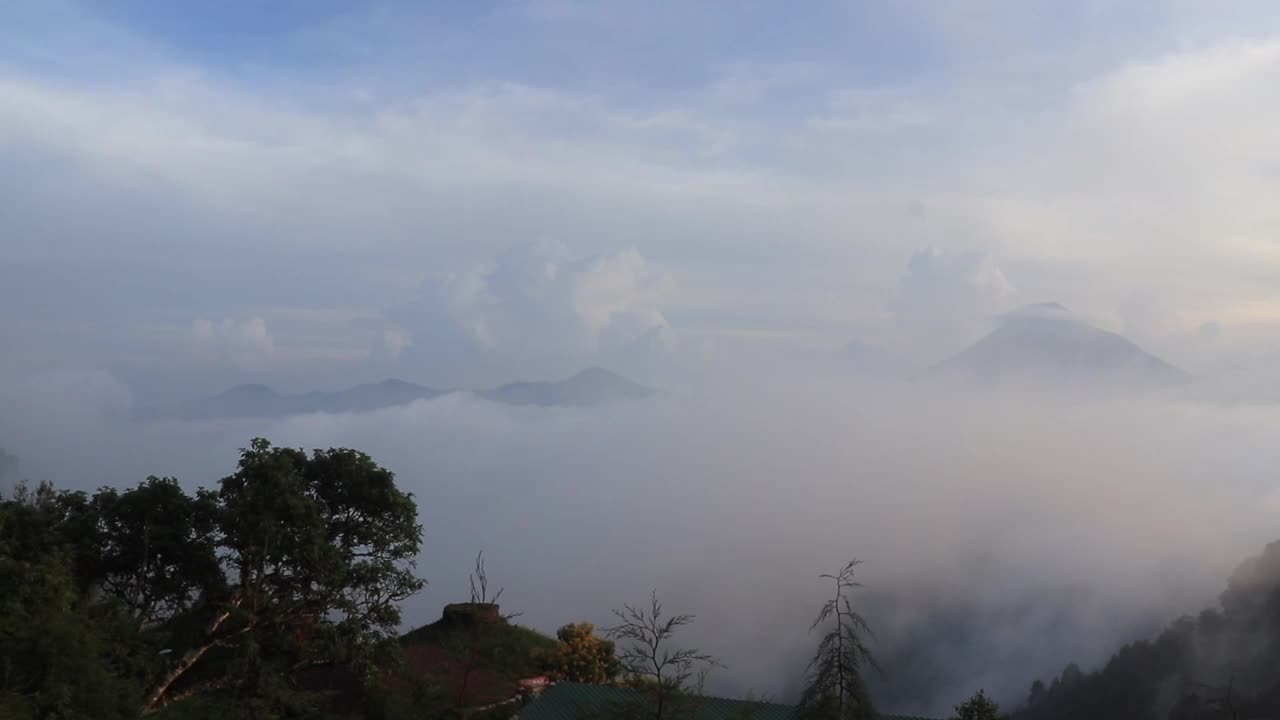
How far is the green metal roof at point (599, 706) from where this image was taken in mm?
41188

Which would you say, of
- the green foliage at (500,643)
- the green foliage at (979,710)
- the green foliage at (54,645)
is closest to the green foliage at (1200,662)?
the green foliage at (500,643)

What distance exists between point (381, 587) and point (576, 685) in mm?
A: 9851

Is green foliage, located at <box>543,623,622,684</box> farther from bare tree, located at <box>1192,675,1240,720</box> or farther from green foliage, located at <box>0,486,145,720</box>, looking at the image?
bare tree, located at <box>1192,675,1240,720</box>

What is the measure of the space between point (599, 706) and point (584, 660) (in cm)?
1298

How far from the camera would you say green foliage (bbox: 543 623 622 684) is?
55.3m

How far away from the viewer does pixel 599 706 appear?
141 feet

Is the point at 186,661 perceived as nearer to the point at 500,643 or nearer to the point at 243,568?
the point at 243,568

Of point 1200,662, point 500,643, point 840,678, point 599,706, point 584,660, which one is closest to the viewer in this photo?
point 840,678

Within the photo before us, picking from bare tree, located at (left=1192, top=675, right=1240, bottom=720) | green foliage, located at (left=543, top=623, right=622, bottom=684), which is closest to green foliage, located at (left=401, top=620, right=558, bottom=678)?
green foliage, located at (left=543, top=623, right=622, bottom=684)

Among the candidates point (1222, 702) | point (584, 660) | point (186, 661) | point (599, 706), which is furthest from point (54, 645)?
point (1222, 702)

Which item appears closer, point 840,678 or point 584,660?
point 840,678

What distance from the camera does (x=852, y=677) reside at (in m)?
28.6

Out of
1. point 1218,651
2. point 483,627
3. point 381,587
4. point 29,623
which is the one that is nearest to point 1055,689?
point 1218,651

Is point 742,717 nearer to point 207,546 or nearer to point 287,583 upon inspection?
point 287,583
